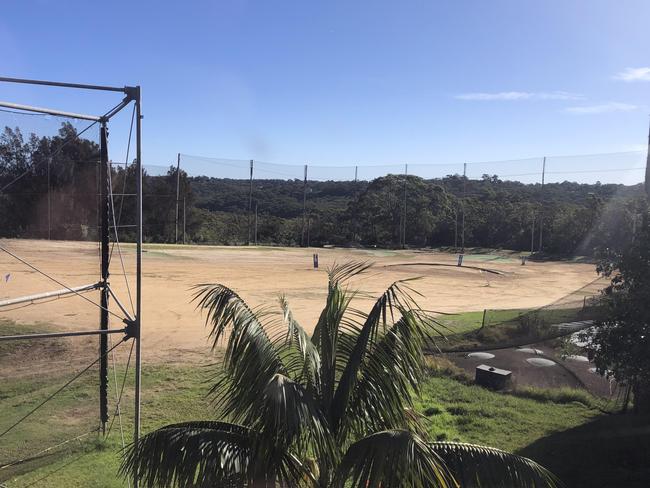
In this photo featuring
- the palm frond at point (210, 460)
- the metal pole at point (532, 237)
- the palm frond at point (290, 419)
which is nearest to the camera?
the palm frond at point (290, 419)

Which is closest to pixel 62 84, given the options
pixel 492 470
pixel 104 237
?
pixel 104 237

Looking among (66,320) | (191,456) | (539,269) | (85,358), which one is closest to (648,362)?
(191,456)

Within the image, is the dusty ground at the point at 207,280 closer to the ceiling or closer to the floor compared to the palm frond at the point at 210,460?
closer to the floor

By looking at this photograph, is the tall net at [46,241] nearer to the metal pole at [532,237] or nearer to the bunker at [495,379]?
the bunker at [495,379]

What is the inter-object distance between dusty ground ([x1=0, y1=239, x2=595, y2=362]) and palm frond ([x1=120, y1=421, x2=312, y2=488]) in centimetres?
537

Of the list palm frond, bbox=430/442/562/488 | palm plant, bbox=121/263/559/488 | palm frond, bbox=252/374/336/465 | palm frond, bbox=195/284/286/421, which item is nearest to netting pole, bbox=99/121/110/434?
palm plant, bbox=121/263/559/488

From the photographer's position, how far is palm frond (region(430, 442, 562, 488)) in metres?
4.06

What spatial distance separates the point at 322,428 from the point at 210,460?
90 centimetres

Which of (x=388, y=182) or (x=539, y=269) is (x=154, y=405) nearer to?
(x=539, y=269)

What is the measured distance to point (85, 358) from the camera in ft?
40.2

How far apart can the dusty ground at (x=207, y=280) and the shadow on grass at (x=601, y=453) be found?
2.94 meters

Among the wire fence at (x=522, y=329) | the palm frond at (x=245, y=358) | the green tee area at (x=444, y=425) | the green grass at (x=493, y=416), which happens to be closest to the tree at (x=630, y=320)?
the green tee area at (x=444, y=425)

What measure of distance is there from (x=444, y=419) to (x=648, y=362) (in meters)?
3.38

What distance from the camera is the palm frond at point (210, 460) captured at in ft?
12.8
